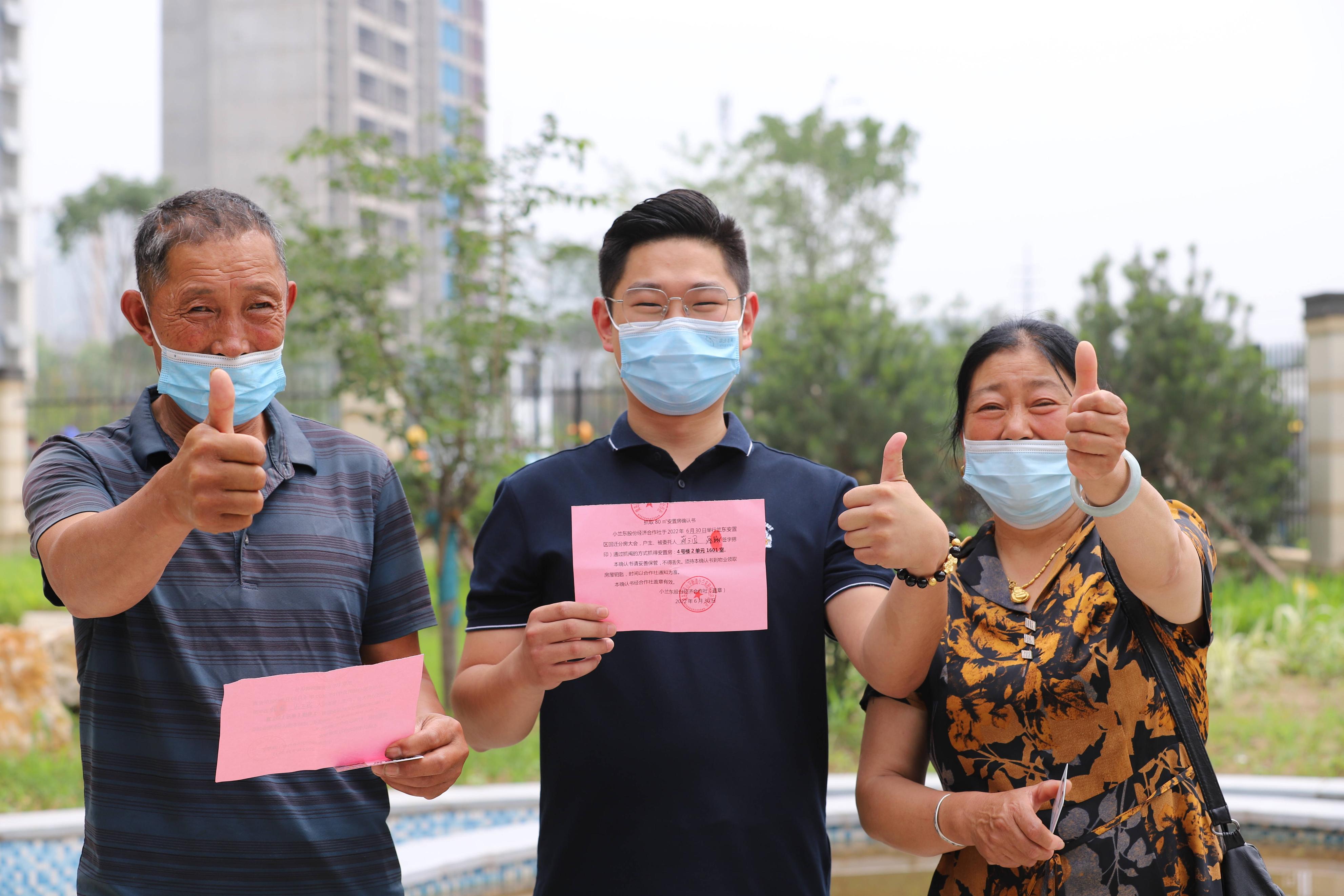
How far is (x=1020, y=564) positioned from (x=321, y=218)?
1628 inches

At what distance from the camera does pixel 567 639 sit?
1.90m

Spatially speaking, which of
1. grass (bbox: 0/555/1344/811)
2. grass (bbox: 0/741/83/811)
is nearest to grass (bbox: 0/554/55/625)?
grass (bbox: 0/555/1344/811)

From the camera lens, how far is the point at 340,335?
6430mm

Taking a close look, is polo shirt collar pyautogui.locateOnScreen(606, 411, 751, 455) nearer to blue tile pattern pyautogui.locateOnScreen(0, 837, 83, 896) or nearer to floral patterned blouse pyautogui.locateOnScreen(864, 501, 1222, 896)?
floral patterned blouse pyautogui.locateOnScreen(864, 501, 1222, 896)

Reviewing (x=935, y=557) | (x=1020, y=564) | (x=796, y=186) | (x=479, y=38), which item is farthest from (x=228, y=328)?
(x=479, y=38)

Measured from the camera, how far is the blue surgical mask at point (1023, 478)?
214 cm

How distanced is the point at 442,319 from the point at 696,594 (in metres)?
5.22

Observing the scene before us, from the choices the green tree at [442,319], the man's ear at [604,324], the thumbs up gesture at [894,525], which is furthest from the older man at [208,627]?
the green tree at [442,319]

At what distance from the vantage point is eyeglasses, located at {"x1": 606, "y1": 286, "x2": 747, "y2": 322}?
7.48 ft

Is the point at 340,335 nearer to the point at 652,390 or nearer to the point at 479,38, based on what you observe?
the point at 652,390

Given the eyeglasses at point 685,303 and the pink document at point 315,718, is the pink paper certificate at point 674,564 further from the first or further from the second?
the eyeglasses at point 685,303

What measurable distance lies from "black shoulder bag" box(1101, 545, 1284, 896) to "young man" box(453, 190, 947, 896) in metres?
0.38

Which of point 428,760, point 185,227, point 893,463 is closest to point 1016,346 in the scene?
point 893,463

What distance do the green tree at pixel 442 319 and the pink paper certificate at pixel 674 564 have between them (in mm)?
4389
